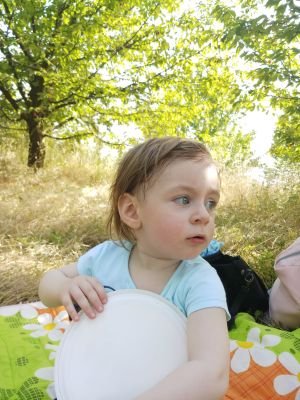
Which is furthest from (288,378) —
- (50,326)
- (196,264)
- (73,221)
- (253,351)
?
(73,221)

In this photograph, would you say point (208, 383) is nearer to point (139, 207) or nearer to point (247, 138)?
point (139, 207)

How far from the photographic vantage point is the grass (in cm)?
250

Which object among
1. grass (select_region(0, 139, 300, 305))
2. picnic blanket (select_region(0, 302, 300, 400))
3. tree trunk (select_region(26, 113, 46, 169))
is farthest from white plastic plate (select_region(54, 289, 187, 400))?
tree trunk (select_region(26, 113, 46, 169))

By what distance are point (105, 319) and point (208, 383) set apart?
1.03 feet

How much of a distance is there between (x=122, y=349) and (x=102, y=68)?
4.65 m

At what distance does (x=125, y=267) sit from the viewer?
1.22 metres

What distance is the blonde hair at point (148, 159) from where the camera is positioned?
114cm

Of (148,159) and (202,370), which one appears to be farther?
(148,159)

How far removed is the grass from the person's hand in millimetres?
1250

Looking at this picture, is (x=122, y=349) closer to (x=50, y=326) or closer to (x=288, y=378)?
(x=288, y=378)

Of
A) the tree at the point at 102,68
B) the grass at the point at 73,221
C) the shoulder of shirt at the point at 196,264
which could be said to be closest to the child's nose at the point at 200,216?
the shoulder of shirt at the point at 196,264

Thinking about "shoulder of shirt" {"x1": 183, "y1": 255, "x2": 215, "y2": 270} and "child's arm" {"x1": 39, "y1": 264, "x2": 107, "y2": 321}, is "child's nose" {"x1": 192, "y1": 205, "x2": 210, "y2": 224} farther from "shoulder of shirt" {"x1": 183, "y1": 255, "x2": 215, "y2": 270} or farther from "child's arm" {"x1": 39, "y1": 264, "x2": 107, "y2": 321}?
"child's arm" {"x1": 39, "y1": 264, "x2": 107, "y2": 321}

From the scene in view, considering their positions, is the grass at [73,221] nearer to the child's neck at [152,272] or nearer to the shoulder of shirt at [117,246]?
the shoulder of shirt at [117,246]

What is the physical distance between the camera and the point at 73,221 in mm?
3389
